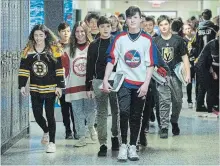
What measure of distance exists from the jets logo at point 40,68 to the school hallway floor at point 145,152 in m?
0.85

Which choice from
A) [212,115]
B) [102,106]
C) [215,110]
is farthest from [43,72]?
[215,110]

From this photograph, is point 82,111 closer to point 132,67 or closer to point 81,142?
point 81,142

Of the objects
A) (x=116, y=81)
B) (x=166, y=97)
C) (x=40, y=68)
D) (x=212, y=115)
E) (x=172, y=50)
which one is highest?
(x=172, y=50)

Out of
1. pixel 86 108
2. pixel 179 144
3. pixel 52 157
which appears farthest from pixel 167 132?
pixel 52 157

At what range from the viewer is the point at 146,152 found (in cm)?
586

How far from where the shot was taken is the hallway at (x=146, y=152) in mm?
5395

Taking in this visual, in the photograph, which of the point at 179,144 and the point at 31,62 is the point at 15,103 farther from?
the point at 179,144

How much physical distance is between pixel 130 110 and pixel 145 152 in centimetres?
65

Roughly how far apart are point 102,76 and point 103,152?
0.81m

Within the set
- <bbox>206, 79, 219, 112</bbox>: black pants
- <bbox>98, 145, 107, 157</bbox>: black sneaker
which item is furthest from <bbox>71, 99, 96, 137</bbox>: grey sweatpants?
<bbox>206, 79, 219, 112</bbox>: black pants

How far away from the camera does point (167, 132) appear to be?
6.82m

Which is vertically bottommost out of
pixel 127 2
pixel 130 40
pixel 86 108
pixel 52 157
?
pixel 52 157

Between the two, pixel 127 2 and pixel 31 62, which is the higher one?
pixel 127 2

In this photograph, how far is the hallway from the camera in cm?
539
